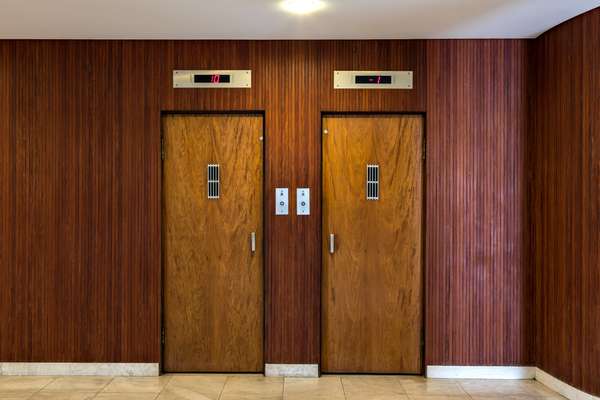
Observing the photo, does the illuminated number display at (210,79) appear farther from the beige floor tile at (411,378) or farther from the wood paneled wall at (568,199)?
the beige floor tile at (411,378)

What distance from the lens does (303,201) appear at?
4.13 metres

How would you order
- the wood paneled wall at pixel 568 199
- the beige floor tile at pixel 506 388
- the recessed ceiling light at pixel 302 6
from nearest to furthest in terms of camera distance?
1. the recessed ceiling light at pixel 302 6
2. the wood paneled wall at pixel 568 199
3. the beige floor tile at pixel 506 388

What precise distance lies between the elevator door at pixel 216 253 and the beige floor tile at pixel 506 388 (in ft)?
5.54

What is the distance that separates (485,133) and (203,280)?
2.56 meters

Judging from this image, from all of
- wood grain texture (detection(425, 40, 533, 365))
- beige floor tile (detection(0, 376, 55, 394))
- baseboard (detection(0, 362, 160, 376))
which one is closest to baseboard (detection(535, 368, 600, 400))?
wood grain texture (detection(425, 40, 533, 365))

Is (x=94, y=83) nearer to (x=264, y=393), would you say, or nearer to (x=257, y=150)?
(x=257, y=150)

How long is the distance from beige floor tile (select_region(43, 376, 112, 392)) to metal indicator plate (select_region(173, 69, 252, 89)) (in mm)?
2375

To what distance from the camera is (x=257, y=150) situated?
4.20m

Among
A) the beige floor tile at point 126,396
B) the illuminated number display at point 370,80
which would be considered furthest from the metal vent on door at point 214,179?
the beige floor tile at point 126,396

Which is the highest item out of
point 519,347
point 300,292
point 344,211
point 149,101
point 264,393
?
point 149,101

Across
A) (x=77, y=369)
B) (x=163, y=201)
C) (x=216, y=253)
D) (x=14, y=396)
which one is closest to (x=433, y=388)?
(x=216, y=253)

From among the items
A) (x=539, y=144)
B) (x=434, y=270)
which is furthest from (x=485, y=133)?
(x=434, y=270)

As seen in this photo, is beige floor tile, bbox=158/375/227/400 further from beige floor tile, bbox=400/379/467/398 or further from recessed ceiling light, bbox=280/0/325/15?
recessed ceiling light, bbox=280/0/325/15

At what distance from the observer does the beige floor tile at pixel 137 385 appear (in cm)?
382
